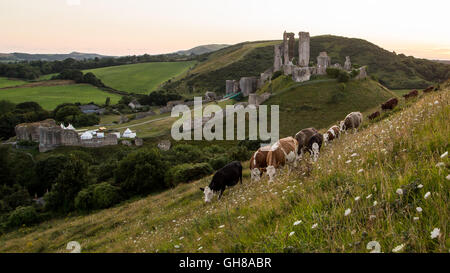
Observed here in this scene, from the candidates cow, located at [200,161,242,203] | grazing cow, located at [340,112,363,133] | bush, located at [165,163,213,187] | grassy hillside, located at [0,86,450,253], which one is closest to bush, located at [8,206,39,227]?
bush, located at [165,163,213,187]

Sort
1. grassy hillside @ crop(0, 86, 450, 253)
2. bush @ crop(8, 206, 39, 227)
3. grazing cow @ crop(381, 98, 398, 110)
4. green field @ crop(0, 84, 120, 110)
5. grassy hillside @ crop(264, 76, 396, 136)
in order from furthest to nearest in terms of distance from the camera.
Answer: green field @ crop(0, 84, 120, 110)
grassy hillside @ crop(264, 76, 396, 136)
bush @ crop(8, 206, 39, 227)
grazing cow @ crop(381, 98, 398, 110)
grassy hillside @ crop(0, 86, 450, 253)

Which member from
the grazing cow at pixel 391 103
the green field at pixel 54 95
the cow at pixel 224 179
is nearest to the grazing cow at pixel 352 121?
the grazing cow at pixel 391 103

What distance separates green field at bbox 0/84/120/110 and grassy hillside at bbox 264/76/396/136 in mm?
82631

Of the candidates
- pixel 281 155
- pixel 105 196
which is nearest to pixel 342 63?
pixel 105 196

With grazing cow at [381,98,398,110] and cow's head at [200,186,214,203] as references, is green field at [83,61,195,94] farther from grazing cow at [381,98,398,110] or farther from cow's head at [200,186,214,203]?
cow's head at [200,186,214,203]

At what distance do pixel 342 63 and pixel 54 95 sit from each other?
419ft

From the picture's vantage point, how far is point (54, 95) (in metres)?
123

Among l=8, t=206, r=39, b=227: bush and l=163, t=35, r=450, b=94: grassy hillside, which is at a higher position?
l=163, t=35, r=450, b=94: grassy hillside

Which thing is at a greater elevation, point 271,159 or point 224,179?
point 271,159

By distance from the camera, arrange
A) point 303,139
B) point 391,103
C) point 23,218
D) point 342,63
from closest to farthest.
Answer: point 303,139
point 391,103
point 23,218
point 342,63

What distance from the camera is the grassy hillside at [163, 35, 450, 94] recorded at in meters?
113

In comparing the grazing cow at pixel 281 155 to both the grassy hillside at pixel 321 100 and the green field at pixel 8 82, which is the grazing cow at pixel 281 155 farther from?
the green field at pixel 8 82

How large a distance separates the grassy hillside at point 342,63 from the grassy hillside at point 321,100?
47.9m

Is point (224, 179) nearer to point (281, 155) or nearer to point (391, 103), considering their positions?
point (281, 155)
